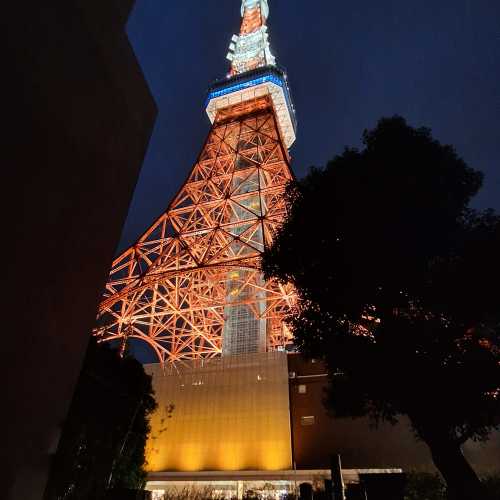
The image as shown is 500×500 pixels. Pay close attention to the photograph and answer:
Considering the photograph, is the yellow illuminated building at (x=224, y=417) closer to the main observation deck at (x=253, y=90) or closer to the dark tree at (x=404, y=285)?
the dark tree at (x=404, y=285)

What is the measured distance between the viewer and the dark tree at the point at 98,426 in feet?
16.4

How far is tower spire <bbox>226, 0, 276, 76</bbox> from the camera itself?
33.3m

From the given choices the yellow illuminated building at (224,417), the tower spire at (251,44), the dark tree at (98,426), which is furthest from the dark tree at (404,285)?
the tower spire at (251,44)

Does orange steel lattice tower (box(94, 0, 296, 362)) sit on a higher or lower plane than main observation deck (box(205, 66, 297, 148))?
lower

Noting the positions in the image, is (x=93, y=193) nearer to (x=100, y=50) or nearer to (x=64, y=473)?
(x=100, y=50)

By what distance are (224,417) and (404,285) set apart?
470 inches

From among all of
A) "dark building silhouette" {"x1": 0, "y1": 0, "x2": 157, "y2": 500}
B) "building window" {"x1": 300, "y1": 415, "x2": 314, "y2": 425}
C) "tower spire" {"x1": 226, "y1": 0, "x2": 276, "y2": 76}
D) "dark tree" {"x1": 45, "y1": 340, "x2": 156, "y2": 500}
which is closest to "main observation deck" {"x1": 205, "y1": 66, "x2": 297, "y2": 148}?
"tower spire" {"x1": 226, "y1": 0, "x2": 276, "y2": 76}

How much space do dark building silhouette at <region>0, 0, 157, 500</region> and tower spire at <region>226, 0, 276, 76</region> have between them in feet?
105

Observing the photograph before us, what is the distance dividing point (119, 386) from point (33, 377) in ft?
16.2

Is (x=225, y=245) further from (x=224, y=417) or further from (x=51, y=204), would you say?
(x=51, y=204)

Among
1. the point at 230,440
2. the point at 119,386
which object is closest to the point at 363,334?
the point at 119,386

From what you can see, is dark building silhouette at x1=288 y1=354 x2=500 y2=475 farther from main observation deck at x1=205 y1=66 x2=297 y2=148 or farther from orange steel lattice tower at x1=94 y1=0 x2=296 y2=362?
main observation deck at x1=205 y1=66 x2=297 y2=148

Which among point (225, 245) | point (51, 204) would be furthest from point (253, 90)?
point (51, 204)

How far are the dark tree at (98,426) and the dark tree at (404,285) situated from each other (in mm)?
3560
